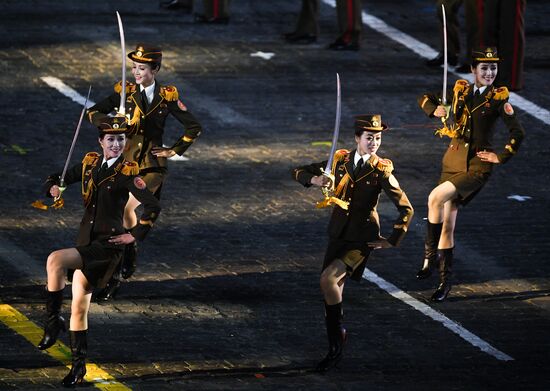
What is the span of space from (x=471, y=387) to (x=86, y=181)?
155 inches

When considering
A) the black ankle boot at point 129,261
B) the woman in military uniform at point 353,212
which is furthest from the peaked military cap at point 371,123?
the black ankle boot at point 129,261

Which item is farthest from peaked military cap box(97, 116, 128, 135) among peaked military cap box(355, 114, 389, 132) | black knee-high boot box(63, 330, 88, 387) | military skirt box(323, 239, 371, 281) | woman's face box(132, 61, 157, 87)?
woman's face box(132, 61, 157, 87)

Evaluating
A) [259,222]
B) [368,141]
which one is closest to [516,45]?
[259,222]

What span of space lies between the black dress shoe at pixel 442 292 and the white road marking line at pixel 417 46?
301 inches

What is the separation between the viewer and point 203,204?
74.1ft

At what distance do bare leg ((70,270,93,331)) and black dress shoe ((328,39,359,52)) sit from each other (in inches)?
546

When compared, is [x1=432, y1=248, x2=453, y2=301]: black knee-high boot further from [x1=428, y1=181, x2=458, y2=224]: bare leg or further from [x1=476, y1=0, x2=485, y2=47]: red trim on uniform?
[x1=476, y1=0, x2=485, y2=47]: red trim on uniform

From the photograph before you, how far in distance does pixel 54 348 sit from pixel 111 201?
1588mm

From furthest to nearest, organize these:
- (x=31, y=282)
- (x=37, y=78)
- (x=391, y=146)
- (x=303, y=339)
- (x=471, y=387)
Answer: (x=37, y=78)
(x=391, y=146)
(x=31, y=282)
(x=303, y=339)
(x=471, y=387)

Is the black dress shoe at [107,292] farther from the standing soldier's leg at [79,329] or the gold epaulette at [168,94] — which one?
the standing soldier's leg at [79,329]

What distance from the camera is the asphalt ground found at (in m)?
17.4

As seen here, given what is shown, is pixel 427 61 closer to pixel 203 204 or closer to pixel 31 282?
pixel 203 204

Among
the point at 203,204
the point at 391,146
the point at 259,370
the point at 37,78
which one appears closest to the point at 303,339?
the point at 259,370

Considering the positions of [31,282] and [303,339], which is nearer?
[303,339]
